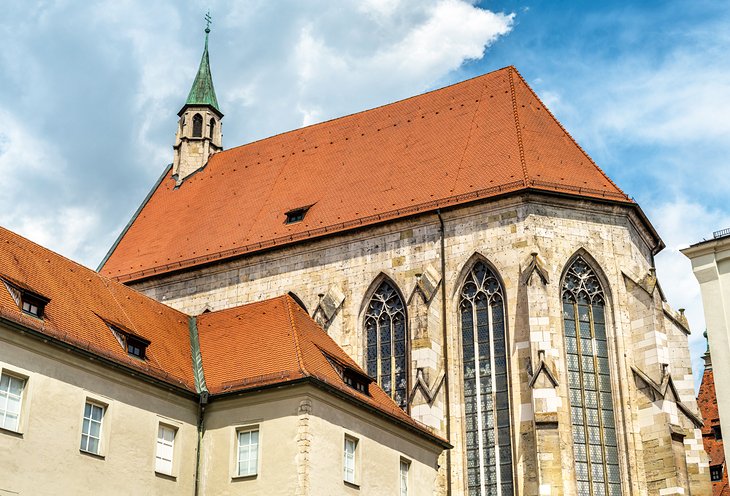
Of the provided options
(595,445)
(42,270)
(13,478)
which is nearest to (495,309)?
(595,445)

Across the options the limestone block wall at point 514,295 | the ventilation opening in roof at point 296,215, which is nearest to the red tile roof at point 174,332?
the limestone block wall at point 514,295

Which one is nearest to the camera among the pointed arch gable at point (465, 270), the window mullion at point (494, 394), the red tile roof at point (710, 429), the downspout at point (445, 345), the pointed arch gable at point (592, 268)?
the window mullion at point (494, 394)

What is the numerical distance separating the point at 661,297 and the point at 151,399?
14446 mm

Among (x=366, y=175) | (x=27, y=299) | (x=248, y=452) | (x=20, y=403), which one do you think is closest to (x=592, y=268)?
(x=366, y=175)

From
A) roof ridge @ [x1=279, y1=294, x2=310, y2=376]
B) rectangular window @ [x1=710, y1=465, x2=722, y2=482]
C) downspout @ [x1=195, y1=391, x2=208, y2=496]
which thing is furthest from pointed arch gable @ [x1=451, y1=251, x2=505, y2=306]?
rectangular window @ [x1=710, y1=465, x2=722, y2=482]

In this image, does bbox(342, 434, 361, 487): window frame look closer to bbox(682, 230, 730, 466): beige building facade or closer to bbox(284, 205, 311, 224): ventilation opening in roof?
bbox(682, 230, 730, 466): beige building facade

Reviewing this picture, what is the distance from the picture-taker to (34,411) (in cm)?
1692

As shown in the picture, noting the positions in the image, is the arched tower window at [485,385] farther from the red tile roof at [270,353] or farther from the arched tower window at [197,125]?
the arched tower window at [197,125]

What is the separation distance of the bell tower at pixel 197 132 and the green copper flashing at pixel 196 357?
48.7ft

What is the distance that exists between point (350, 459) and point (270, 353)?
273 cm

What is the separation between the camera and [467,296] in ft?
89.0

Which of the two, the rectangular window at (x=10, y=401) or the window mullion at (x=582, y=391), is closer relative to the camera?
the rectangular window at (x=10, y=401)

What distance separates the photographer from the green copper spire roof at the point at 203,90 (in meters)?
39.0

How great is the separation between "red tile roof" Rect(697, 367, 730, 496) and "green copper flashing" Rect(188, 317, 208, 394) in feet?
60.5
